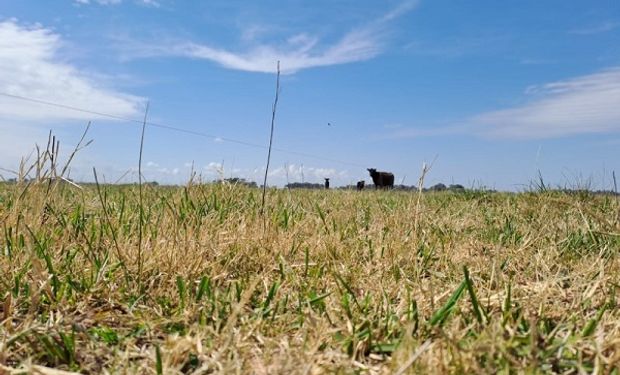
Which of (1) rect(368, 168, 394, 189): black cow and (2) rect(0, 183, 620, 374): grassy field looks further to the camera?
(1) rect(368, 168, 394, 189): black cow

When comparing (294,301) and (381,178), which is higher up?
(381,178)

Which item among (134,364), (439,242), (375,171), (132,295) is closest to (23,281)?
(132,295)

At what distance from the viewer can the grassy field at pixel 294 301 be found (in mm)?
1403

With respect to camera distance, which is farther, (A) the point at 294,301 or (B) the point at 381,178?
(B) the point at 381,178

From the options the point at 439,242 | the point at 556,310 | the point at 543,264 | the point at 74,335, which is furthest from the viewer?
the point at 439,242

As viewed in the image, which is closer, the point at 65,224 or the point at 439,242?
the point at 65,224

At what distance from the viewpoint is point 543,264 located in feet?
8.15

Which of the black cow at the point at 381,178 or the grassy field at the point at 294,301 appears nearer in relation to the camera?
the grassy field at the point at 294,301

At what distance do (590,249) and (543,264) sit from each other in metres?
0.63

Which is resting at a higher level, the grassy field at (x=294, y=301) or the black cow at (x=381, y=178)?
the black cow at (x=381, y=178)

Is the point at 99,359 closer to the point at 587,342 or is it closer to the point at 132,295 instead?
the point at 132,295

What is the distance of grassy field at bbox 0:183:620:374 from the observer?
55.2 inches

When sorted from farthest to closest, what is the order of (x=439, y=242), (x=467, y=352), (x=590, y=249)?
(x=439, y=242)
(x=590, y=249)
(x=467, y=352)

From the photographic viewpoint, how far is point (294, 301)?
201 centimetres
